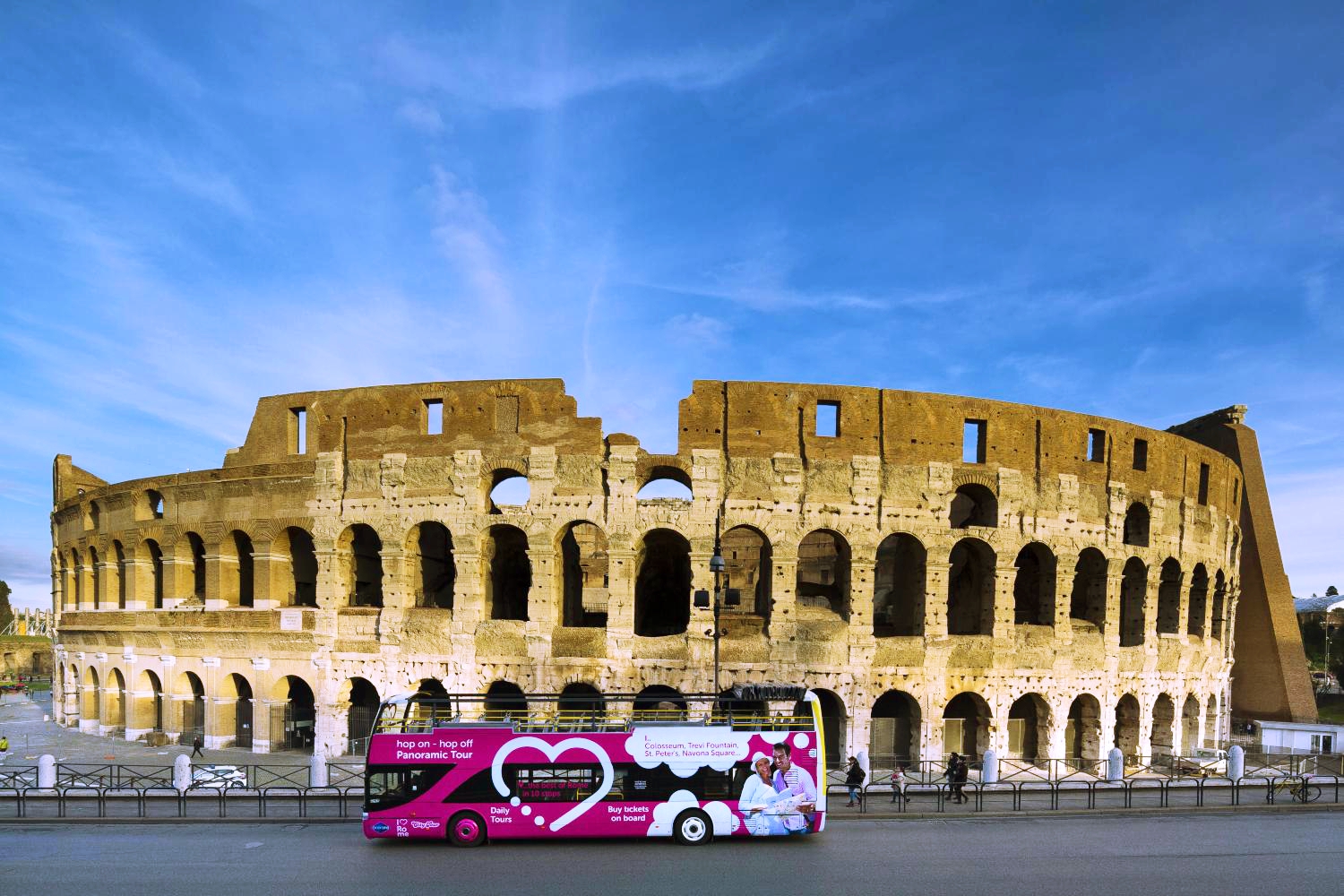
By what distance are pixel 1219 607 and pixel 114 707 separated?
4316 centimetres

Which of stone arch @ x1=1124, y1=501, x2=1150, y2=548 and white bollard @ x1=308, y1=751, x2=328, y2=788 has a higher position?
stone arch @ x1=1124, y1=501, x2=1150, y2=548

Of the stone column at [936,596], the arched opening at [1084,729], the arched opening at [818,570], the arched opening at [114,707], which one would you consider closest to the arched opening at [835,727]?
the stone column at [936,596]

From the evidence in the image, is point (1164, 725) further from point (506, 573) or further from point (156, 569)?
point (156, 569)

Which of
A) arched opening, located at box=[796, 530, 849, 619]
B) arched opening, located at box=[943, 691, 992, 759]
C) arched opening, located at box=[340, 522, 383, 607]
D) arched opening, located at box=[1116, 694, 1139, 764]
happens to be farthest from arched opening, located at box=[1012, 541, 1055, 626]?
arched opening, located at box=[340, 522, 383, 607]

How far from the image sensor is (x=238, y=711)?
2734 centimetres

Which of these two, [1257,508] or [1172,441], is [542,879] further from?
[1257,508]

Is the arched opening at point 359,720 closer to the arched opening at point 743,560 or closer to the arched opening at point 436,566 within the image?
the arched opening at point 436,566

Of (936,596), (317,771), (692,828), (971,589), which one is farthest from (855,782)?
(971,589)

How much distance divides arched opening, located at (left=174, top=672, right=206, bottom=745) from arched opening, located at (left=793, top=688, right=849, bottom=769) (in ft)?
66.3

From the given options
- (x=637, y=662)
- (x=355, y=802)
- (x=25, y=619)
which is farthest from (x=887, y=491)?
(x=25, y=619)

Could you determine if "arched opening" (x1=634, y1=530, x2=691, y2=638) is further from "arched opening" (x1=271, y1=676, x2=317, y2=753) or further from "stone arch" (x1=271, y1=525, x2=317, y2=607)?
"stone arch" (x1=271, y1=525, x2=317, y2=607)

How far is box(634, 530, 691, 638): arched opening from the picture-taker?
29.5 m

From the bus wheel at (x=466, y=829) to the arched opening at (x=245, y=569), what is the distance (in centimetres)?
1820

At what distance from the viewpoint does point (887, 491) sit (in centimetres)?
2467
